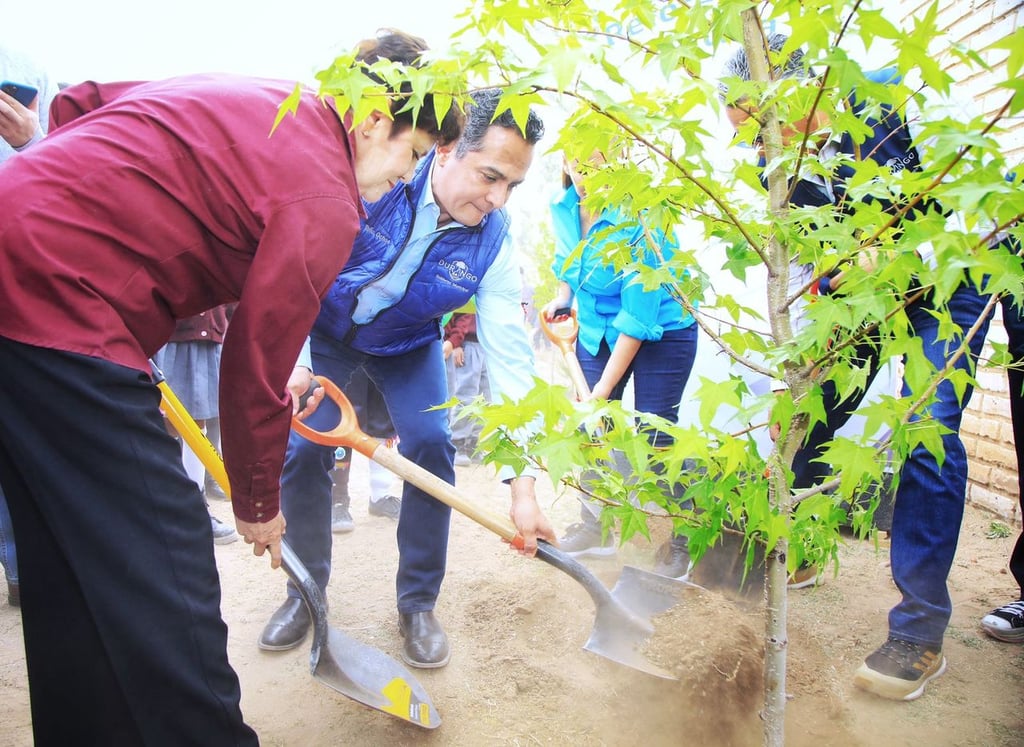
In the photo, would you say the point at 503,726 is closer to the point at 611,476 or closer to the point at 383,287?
the point at 611,476

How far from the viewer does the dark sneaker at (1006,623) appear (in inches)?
90.5

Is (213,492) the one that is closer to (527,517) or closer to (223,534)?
(223,534)

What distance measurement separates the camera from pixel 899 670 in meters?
1.94

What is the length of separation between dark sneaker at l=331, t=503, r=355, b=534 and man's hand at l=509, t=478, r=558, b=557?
1.78 m

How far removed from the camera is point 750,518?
1.31 meters

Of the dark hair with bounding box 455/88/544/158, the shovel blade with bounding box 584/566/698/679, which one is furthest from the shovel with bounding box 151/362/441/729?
the dark hair with bounding box 455/88/544/158

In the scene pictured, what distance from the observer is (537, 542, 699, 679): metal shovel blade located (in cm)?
199

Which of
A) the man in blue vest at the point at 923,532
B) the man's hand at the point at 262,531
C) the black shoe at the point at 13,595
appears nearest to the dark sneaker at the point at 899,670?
the man in blue vest at the point at 923,532

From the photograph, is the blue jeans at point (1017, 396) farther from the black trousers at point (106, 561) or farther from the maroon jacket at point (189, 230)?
the black trousers at point (106, 561)

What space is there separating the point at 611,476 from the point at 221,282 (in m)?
0.95

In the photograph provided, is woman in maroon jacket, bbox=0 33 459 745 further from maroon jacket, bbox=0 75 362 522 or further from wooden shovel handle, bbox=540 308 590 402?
wooden shovel handle, bbox=540 308 590 402

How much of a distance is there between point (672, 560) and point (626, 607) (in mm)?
826

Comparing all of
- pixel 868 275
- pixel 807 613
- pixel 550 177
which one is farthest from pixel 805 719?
pixel 550 177

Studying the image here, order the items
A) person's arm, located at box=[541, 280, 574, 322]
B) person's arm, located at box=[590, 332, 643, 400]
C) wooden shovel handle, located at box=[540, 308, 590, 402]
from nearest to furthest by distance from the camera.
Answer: person's arm, located at box=[590, 332, 643, 400] < wooden shovel handle, located at box=[540, 308, 590, 402] < person's arm, located at box=[541, 280, 574, 322]
